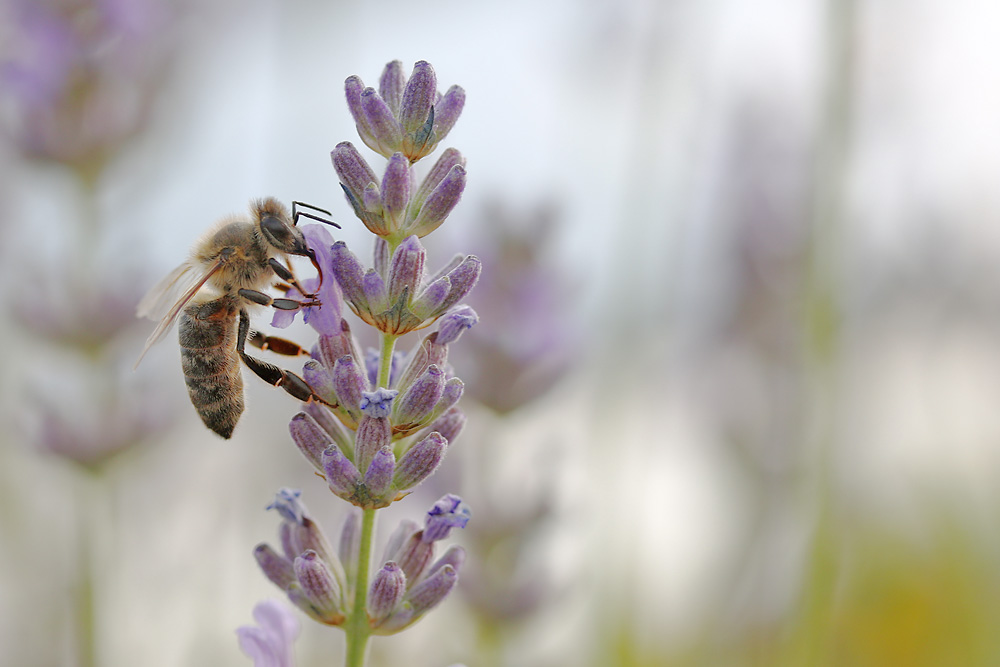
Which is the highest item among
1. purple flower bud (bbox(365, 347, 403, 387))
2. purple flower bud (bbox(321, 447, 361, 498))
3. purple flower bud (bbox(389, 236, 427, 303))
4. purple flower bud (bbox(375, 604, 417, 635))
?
purple flower bud (bbox(389, 236, 427, 303))

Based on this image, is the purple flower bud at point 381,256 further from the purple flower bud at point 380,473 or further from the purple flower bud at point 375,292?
the purple flower bud at point 380,473

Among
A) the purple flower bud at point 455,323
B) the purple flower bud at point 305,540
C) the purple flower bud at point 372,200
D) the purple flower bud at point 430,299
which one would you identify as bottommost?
the purple flower bud at point 305,540

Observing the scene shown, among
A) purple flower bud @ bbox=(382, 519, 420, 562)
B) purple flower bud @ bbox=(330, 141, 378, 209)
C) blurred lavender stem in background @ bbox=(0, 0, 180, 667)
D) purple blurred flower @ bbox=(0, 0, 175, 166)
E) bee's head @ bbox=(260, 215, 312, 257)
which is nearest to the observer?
purple flower bud @ bbox=(330, 141, 378, 209)

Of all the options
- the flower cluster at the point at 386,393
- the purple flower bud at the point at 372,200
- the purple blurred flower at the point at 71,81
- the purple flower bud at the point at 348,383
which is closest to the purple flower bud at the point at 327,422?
the flower cluster at the point at 386,393

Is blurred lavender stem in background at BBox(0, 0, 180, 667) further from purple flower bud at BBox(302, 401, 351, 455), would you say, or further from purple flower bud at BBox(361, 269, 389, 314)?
purple flower bud at BBox(361, 269, 389, 314)

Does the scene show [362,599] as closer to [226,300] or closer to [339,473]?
[339,473]

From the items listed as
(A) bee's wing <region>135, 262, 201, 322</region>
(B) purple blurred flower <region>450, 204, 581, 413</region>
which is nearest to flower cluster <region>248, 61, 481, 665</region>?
(A) bee's wing <region>135, 262, 201, 322</region>

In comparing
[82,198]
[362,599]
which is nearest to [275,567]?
[362,599]

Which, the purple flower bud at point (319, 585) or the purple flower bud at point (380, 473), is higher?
the purple flower bud at point (380, 473)
